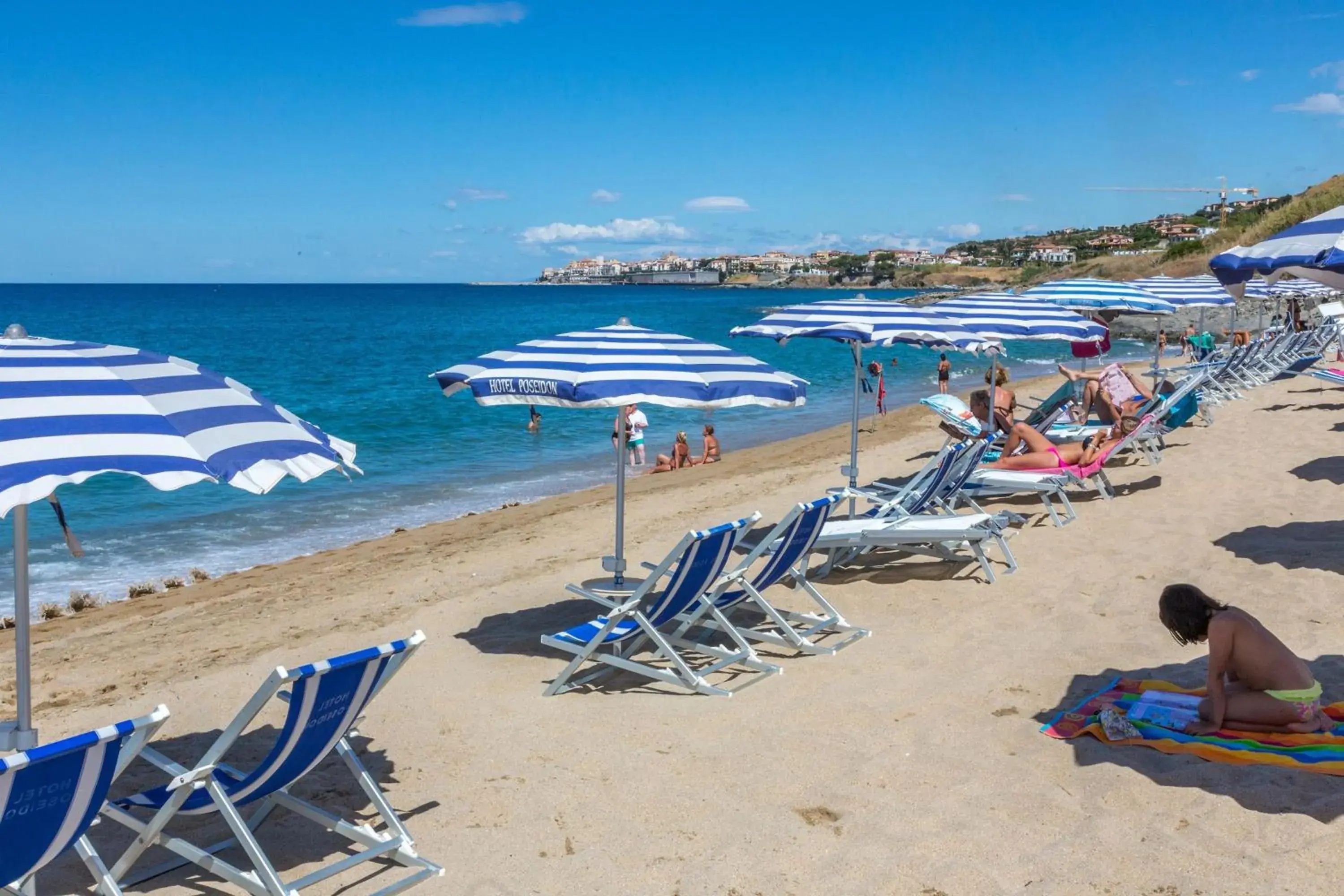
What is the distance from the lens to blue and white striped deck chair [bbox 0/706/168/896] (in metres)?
2.52

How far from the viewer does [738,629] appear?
18.9 feet

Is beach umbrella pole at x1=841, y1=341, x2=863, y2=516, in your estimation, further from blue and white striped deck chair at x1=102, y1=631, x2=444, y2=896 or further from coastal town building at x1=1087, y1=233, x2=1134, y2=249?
coastal town building at x1=1087, y1=233, x2=1134, y2=249

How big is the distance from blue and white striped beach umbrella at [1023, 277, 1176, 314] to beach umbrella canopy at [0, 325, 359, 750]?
360 inches

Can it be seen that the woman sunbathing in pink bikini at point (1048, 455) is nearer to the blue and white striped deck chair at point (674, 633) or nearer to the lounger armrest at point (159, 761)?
the blue and white striped deck chair at point (674, 633)

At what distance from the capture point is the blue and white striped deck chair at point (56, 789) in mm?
2520

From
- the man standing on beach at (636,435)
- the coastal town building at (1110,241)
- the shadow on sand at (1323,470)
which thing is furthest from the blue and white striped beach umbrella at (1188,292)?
the coastal town building at (1110,241)

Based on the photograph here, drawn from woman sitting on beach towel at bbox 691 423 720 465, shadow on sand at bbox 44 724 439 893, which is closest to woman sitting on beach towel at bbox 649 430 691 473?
woman sitting on beach towel at bbox 691 423 720 465

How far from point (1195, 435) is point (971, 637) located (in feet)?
25.2

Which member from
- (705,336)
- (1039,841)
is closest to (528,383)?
(1039,841)

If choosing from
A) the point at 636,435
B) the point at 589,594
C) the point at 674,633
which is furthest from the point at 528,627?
the point at 636,435

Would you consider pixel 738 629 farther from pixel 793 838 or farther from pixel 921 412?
pixel 921 412

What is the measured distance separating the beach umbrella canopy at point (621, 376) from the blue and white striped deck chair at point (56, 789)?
7.90 ft

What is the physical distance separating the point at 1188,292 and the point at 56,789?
17.0 meters

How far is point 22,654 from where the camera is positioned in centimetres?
342
